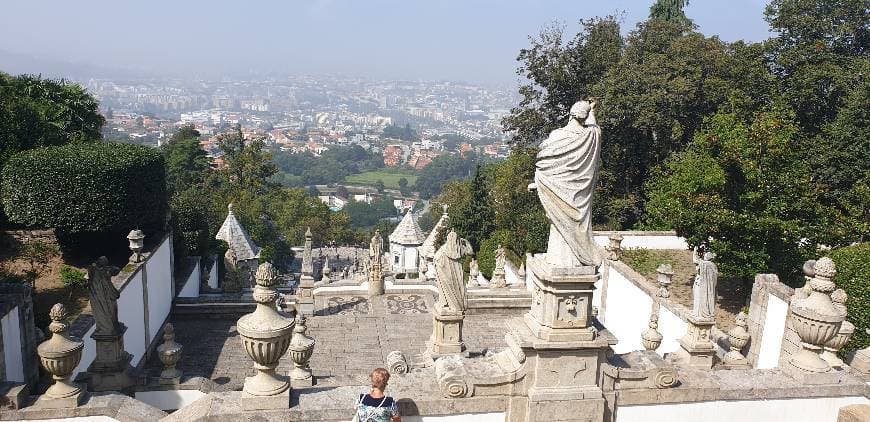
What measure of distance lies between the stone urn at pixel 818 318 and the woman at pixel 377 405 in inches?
199

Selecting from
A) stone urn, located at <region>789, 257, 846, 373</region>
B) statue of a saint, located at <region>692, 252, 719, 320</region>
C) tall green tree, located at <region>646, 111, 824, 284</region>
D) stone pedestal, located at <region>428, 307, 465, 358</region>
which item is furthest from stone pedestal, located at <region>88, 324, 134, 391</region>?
tall green tree, located at <region>646, 111, 824, 284</region>

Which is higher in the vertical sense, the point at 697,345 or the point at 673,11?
the point at 673,11

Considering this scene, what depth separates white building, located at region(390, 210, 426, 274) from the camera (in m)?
37.8

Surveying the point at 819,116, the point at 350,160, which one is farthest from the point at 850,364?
the point at 350,160

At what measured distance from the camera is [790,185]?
14.6 m

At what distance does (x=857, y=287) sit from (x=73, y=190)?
17391 mm

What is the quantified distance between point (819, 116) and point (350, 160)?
147285mm

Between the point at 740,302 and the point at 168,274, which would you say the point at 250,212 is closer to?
the point at 168,274

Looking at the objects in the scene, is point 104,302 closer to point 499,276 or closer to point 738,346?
point 738,346

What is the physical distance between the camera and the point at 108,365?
1005cm

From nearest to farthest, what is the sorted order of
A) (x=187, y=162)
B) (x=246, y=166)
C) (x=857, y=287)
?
1. (x=857, y=287)
2. (x=246, y=166)
3. (x=187, y=162)

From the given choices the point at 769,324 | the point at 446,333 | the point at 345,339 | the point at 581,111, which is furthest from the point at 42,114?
the point at 769,324

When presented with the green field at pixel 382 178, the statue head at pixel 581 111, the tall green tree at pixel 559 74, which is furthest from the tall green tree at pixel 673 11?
the green field at pixel 382 178

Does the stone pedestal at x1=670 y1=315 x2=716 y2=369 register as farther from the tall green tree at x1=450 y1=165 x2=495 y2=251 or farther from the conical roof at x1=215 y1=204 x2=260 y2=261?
the tall green tree at x1=450 y1=165 x2=495 y2=251
